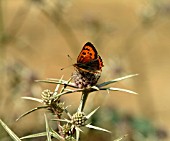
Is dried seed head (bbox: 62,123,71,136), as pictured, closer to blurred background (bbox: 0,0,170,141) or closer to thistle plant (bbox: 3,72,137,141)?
thistle plant (bbox: 3,72,137,141)

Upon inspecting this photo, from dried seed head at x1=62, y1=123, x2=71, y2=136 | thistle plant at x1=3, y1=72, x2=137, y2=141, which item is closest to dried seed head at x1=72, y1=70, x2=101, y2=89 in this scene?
thistle plant at x1=3, y1=72, x2=137, y2=141

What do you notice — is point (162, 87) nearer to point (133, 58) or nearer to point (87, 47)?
point (133, 58)

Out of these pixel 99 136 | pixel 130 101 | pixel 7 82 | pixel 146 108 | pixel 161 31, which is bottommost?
pixel 99 136

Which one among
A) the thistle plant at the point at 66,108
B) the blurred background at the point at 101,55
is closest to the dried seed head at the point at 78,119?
the thistle plant at the point at 66,108

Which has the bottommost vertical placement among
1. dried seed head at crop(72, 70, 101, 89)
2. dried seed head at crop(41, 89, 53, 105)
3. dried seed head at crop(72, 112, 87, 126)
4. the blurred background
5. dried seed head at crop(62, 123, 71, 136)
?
dried seed head at crop(62, 123, 71, 136)

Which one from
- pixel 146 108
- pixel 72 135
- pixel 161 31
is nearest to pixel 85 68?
pixel 72 135
